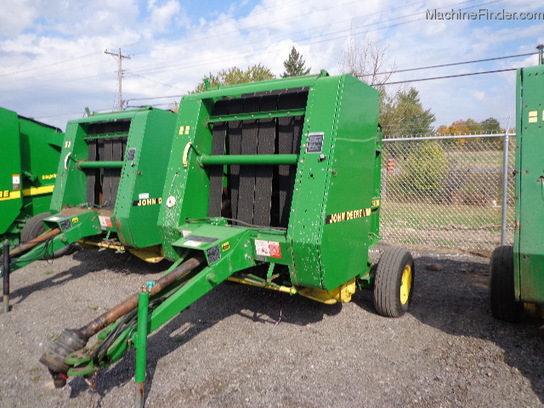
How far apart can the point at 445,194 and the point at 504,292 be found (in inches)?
169

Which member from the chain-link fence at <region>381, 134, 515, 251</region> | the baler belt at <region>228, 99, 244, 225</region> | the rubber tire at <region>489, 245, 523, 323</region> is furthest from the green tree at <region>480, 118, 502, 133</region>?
the baler belt at <region>228, 99, 244, 225</region>

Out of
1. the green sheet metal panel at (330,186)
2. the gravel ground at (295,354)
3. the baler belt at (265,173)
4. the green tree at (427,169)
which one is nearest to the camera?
the gravel ground at (295,354)

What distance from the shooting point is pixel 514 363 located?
329cm

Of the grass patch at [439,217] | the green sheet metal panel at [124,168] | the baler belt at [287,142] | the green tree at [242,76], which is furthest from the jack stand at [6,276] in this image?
the green tree at [242,76]

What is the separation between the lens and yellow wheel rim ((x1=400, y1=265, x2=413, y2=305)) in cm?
445

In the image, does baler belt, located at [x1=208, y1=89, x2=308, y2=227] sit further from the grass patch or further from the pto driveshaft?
the grass patch

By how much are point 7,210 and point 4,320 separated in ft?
10.9

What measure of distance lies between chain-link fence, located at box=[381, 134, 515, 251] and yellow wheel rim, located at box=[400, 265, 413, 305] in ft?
10.9

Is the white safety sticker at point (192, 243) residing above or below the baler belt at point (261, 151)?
below

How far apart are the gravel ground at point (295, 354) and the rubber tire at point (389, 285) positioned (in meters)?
0.13

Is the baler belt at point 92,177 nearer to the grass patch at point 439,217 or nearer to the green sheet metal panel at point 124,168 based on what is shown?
the green sheet metal panel at point 124,168

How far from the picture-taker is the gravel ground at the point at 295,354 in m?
2.89

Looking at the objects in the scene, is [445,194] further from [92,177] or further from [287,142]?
[92,177]

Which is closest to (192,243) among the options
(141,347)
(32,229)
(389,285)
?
(141,347)
